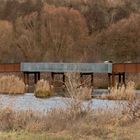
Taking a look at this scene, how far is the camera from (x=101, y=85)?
63156mm

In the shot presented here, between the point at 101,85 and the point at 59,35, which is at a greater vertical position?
the point at 59,35

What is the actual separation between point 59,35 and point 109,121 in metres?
80.1

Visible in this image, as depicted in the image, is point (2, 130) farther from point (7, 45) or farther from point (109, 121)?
point (7, 45)

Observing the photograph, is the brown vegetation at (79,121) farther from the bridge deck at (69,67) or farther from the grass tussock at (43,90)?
the bridge deck at (69,67)

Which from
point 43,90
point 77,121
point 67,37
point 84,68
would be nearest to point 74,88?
point 77,121

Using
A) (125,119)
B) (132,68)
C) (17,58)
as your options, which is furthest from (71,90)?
(17,58)

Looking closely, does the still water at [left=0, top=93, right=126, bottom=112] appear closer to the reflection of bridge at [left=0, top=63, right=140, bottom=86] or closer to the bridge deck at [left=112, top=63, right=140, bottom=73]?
the reflection of bridge at [left=0, top=63, right=140, bottom=86]

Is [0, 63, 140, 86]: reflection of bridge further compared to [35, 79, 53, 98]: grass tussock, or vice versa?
[0, 63, 140, 86]: reflection of bridge

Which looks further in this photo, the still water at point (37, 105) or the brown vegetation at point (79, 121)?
the still water at point (37, 105)

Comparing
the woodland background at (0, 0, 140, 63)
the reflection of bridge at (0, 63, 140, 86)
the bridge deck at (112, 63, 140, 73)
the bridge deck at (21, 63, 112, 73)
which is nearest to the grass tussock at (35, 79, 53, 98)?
the reflection of bridge at (0, 63, 140, 86)

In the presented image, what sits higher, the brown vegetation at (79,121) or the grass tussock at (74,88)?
the grass tussock at (74,88)

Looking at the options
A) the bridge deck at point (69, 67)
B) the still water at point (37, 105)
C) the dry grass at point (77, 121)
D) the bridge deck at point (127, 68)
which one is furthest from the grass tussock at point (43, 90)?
the dry grass at point (77, 121)

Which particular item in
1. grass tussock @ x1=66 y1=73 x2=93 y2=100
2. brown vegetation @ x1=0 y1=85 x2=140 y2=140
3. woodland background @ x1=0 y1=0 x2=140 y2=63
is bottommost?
brown vegetation @ x1=0 y1=85 x2=140 y2=140

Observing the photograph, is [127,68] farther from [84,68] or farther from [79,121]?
[79,121]
